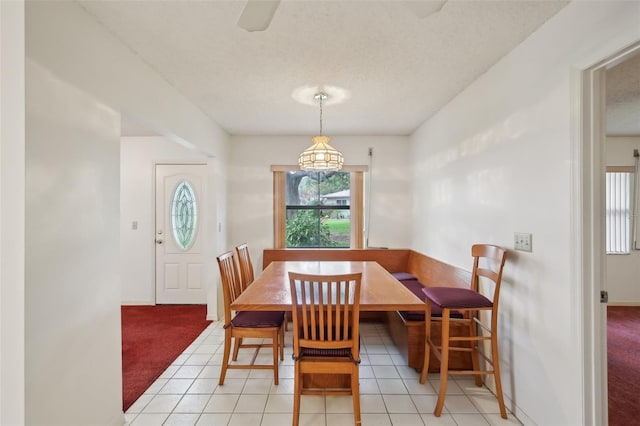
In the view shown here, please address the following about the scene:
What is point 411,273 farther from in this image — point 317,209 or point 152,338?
point 152,338

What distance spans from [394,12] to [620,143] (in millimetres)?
4338

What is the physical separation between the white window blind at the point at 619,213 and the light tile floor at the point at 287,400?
344 cm

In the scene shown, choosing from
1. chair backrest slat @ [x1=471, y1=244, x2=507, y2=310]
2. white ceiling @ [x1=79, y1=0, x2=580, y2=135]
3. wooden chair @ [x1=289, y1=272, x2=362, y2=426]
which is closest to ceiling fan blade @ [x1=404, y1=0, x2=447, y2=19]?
white ceiling @ [x1=79, y1=0, x2=580, y2=135]

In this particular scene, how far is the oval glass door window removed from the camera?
4.15 metres

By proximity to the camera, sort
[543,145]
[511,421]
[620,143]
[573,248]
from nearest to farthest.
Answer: [573,248]
[543,145]
[511,421]
[620,143]

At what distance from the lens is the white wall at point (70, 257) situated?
49.0 inches

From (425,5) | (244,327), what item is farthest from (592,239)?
(244,327)

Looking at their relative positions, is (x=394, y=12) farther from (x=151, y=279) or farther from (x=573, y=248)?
(x=151, y=279)

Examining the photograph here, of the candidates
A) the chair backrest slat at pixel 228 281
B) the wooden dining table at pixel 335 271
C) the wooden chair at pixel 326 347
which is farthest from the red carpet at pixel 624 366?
the chair backrest slat at pixel 228 281

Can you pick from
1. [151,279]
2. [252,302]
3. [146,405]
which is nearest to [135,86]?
[252,302]

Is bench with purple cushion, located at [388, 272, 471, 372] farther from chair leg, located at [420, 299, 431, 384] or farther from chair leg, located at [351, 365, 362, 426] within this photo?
chair leg, located at [351, 365, 362, 426]

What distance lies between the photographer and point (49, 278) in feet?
4.31

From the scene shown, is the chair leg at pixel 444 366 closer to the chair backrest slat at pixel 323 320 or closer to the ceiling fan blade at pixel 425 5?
the chair backrest slat at pixel 323 320

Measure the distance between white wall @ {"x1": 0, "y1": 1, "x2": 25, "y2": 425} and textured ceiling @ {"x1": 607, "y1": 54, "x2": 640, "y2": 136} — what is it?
290 centimetres
